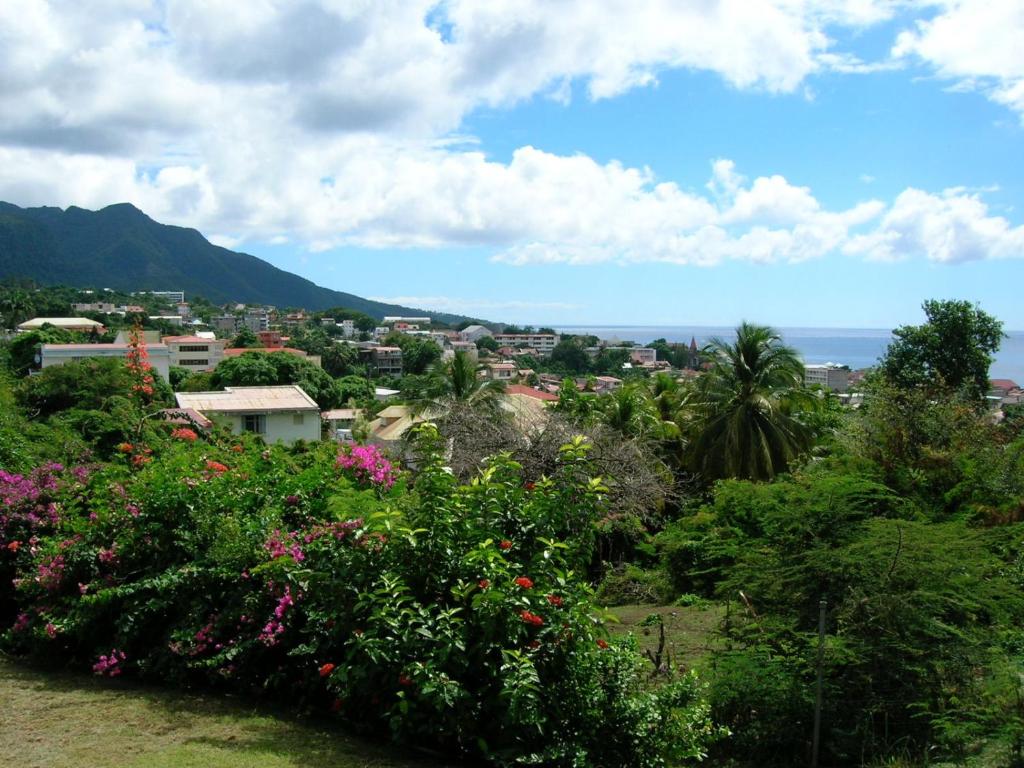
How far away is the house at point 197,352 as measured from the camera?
10294cm

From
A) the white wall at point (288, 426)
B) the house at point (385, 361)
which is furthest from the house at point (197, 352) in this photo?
the white wall at point (288, 426)

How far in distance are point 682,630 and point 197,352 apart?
104m

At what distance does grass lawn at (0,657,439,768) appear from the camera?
16.0 feet

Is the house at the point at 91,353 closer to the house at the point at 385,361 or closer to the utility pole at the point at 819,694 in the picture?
the utility pole at the point at 819,694

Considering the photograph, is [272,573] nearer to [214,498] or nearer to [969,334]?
[214,498]

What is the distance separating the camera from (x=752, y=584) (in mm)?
7402

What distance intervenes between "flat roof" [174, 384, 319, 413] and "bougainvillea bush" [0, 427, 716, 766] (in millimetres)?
36053

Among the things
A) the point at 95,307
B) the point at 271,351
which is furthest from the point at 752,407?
the point at 95,307

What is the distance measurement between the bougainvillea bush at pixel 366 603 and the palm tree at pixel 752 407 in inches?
588

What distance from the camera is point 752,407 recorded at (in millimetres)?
→ 21172

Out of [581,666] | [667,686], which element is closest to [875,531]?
[667,686]

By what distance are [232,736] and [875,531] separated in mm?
5320

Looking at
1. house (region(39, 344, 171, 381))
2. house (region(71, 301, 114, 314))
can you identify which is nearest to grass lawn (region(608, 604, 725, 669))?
house (region(39, 344, 171, 381))

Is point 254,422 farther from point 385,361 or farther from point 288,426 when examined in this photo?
point 385,361
